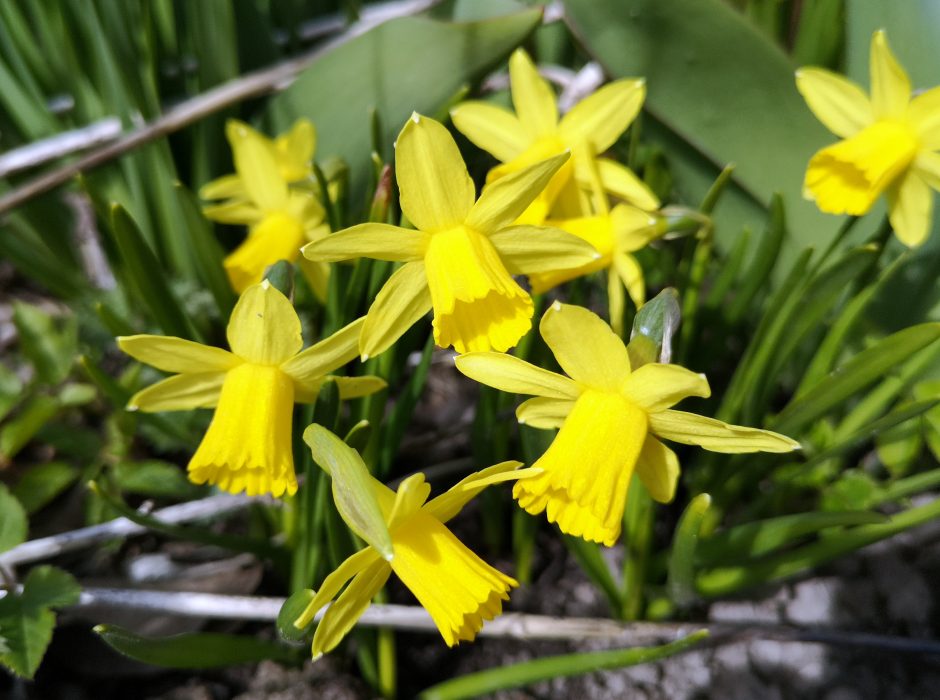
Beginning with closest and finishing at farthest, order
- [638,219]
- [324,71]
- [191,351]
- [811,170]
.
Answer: [191,351], [638,219], [811,170], [324,71]

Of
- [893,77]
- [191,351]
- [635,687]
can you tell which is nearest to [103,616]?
[191,351]

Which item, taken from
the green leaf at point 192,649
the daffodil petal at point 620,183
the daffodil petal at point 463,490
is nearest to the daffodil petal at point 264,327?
the daffodil petal at point 463,490

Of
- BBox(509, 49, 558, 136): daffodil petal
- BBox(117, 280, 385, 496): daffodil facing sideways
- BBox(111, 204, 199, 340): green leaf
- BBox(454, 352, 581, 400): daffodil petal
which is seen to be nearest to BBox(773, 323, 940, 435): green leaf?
BBox(454, 352, 581, 400): daffodil petal

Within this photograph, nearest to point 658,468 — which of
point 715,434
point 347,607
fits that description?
point 715,434

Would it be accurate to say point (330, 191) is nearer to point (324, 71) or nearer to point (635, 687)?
point (324, 71)

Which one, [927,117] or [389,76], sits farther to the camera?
[389,76]

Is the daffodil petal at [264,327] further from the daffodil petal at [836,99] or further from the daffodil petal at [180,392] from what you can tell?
the daffodil petal at [836,99]

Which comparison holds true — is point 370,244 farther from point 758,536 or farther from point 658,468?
point 758,536
